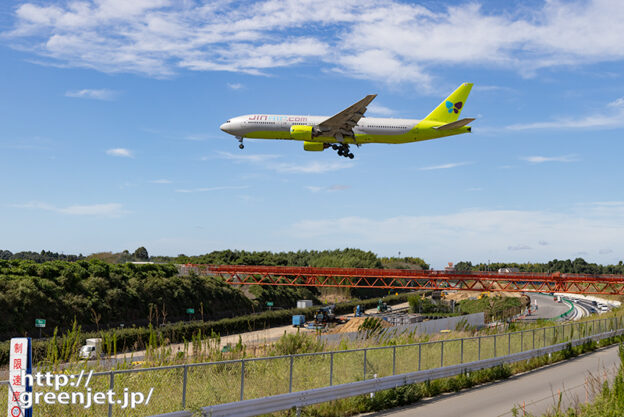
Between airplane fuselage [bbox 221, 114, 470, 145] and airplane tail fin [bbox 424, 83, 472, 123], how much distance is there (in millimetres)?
6852

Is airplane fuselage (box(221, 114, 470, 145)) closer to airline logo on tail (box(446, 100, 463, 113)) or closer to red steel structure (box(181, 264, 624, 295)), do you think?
airline logo on tail (box(446, 100, 463, 113))

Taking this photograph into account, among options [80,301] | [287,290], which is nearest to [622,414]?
[80,301]

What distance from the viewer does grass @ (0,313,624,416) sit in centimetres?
1249

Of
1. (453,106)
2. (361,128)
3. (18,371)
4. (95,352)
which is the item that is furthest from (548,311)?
(18,371)

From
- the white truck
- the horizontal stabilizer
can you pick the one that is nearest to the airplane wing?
the horizontal stabilizer

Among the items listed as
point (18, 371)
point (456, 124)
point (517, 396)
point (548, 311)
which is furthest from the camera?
point (548, 311)

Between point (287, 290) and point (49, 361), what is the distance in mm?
92381

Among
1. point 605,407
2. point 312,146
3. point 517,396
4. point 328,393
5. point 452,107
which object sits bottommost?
point 517,396

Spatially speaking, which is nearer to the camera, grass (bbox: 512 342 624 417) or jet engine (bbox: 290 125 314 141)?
grass (bbox: 512 342 624 417)

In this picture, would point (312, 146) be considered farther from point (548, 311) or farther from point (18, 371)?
point (548, 311)

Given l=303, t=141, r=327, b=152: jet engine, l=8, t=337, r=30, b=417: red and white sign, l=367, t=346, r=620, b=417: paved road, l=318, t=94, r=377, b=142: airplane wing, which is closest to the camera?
l=8, t=337, r=30, b=417: red and white sign

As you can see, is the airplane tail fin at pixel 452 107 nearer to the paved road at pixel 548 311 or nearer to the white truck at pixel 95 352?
the white truck at pixel 95 352

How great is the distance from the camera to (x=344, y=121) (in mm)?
45594

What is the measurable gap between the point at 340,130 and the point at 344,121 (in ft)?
3.37
